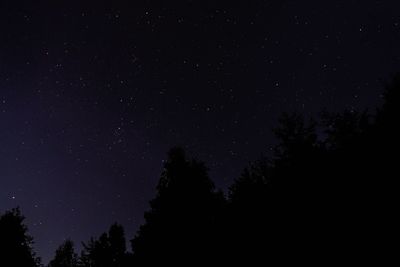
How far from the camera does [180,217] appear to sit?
15.9 meters

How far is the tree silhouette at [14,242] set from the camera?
2183 centimetres

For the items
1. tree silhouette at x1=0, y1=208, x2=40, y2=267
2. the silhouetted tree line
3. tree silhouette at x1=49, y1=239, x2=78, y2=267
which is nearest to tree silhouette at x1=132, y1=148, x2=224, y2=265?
the silhouetted tree line

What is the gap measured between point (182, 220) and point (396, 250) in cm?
872

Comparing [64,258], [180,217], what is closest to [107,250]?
[64,258]

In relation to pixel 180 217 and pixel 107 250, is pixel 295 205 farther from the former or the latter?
pixel 107 250

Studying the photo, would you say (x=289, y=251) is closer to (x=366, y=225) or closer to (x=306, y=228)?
(x=306, y=228)

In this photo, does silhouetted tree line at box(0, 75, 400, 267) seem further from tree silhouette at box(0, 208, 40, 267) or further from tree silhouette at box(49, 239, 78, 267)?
tree silhouette at box(49, 239, 78, 267)

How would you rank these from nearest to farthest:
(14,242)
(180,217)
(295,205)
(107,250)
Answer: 1. (295,205)
2. (180,217)
3. (14,242)
4. (107,250)

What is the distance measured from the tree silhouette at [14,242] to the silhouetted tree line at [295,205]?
888 centimetres

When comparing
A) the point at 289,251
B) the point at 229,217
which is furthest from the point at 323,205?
the point at 229,217

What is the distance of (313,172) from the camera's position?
12.1m

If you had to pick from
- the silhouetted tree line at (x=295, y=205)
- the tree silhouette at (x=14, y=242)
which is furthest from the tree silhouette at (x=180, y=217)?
the tree silhouette at (x=14, y=242)

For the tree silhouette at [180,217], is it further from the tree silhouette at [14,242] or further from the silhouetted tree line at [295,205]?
the tree silhouette at [14,242]

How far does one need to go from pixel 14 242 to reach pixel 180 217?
42.7ft
